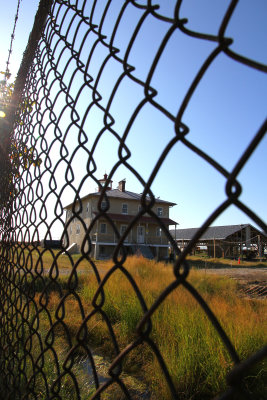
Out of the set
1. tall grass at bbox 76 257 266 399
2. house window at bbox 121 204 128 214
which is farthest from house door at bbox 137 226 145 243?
tall grass at bbox 76 257 266 399

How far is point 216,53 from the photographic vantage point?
446mm

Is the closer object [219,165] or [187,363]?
[219,165]

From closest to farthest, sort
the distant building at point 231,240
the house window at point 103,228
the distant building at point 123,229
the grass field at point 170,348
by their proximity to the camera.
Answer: the grass field at point 170,348 → the distant building at point 123,229 → the house window at point 103,228 → the distant building at point 231,240

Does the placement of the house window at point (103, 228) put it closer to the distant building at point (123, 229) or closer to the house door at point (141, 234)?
the distant building at point (123, 229)

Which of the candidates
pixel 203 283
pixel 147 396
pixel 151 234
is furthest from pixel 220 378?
pixel 151 234

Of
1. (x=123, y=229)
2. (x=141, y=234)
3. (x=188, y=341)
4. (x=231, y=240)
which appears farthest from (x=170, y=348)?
(x=231, y=240)

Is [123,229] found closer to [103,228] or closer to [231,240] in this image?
[103,228]

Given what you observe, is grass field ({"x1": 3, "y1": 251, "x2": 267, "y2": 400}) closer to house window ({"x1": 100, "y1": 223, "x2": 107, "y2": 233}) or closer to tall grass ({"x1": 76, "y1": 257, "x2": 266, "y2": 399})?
tall grass ({"x1": 76, "y1": 257, "x2": 266, "y2": 399})

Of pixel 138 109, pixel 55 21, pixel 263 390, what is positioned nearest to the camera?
pixel 138 109

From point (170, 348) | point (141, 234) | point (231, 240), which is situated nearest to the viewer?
point (170, 348)

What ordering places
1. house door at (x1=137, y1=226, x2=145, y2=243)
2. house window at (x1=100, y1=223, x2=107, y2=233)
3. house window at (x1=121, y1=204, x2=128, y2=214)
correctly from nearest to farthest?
house window at (x1=100, y1=223, x2=107, y2=233)
house door at (x1=137, y1=226, x2=145, y2=243)
house window at (x1=121, y1=204, x2=128, y2=214)

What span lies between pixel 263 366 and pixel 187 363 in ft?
2.52

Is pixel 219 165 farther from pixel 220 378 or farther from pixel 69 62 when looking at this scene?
pixel 220 378

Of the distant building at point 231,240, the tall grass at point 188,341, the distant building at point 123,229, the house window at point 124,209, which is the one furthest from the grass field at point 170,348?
the distant building at point 231,240
